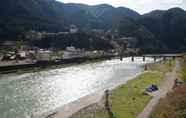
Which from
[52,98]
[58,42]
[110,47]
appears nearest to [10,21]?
[58,42]

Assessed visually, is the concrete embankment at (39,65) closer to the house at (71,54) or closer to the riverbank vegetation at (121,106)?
the house at (71,54)

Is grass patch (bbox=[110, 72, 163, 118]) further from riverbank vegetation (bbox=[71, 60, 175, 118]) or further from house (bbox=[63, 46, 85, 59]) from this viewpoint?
house (bbox=[63, 46, 85, 59])

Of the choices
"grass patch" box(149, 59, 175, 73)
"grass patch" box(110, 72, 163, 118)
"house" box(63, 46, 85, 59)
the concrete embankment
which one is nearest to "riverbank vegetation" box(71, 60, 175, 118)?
"grass patch" box(110, 72, 163, 118)

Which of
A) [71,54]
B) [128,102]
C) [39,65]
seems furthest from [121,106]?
[71,54]

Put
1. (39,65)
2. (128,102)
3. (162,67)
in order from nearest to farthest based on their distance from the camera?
(128,102), (162,67), (39,65)

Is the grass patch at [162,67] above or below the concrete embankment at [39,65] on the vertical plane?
below

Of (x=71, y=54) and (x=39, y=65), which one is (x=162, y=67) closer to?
(x=39, y=65)

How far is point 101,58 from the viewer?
14012 cm

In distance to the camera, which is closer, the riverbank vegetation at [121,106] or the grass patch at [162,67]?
the riverbank vegetation at [121,106]

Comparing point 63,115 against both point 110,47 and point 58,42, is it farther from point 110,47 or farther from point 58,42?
point 110,47

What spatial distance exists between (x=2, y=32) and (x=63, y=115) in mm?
145829

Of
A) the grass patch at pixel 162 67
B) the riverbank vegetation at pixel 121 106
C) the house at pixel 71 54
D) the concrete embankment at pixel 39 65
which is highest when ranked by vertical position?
the house at pixel 71 54

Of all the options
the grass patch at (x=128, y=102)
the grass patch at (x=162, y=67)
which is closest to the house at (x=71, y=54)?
the grass patch at (x=162, y=67)

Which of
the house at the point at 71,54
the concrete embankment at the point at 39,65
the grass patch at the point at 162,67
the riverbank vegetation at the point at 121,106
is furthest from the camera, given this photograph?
the house at the point at 71,54
